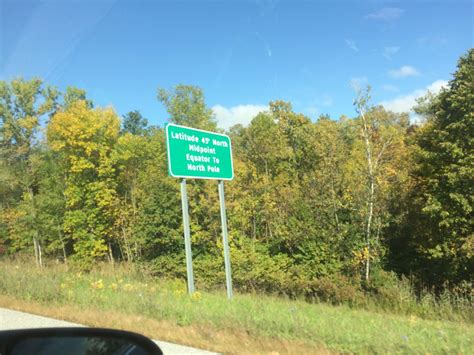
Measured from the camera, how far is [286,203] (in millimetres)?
28578

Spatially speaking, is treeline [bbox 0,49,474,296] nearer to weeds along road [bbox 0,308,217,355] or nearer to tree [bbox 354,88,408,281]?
tree [bbox 354,88,408,281]

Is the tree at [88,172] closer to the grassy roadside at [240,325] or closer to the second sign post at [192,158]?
the second sign post at [192,158]

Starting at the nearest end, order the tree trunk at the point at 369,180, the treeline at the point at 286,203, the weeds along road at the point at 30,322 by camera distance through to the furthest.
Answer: the weeds along road at the point at 30,322 → the tree trunk at the point at 369,180 → the treeline at the point at 286,203

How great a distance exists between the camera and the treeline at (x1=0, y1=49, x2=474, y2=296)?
78.8ft

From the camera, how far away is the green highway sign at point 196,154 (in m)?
11.2

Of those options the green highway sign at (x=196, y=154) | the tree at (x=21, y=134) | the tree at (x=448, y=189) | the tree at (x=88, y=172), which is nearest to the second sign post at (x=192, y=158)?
the green highway sign at (x=196, y=154)

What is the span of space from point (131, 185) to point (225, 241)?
23156 mm

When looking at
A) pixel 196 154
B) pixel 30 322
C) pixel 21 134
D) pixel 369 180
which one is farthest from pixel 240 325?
pixel 21 134

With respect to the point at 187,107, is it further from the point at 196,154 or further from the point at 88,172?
the point at 196,154

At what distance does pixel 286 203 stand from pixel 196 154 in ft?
57.3

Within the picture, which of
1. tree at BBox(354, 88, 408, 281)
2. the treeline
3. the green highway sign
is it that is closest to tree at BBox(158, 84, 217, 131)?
the treeline

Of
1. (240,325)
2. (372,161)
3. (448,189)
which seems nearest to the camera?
(240,325)

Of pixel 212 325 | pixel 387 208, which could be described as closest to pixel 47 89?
pixel 387 208

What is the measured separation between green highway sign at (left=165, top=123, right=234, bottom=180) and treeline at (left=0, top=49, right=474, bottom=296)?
10168mm
